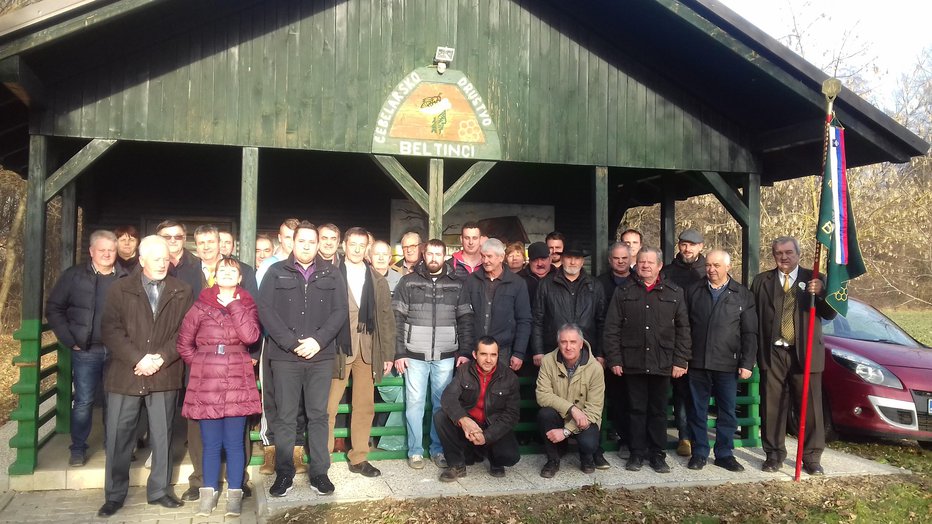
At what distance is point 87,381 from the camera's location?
18.5ft

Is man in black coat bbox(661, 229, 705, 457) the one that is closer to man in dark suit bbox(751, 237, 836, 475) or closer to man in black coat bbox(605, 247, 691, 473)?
man in black coat bbox(605, 247, 691, 473)

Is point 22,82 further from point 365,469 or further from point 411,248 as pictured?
point 365,469

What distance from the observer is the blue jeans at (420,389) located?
222 inches

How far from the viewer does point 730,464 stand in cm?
578

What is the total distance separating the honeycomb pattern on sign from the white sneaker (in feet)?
10.5

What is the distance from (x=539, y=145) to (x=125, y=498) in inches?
196

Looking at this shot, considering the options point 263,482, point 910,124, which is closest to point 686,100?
point 263,482

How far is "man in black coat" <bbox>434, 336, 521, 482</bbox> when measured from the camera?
5383 millimetres

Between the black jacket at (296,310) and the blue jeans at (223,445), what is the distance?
548 mm

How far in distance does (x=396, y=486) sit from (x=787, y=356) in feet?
11.3

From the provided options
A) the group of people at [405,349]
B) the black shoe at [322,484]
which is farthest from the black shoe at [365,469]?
the black shoe at [322,484]

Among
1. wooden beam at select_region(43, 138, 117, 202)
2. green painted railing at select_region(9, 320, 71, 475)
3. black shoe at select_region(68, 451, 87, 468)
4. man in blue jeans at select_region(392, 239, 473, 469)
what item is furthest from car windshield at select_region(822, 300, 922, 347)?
green painted railing at select_region(9, 320, 71, 475)

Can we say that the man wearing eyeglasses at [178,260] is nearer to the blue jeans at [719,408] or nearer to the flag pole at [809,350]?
the blue jeans at [719,408]

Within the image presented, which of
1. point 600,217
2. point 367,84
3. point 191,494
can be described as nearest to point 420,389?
point 191,494
